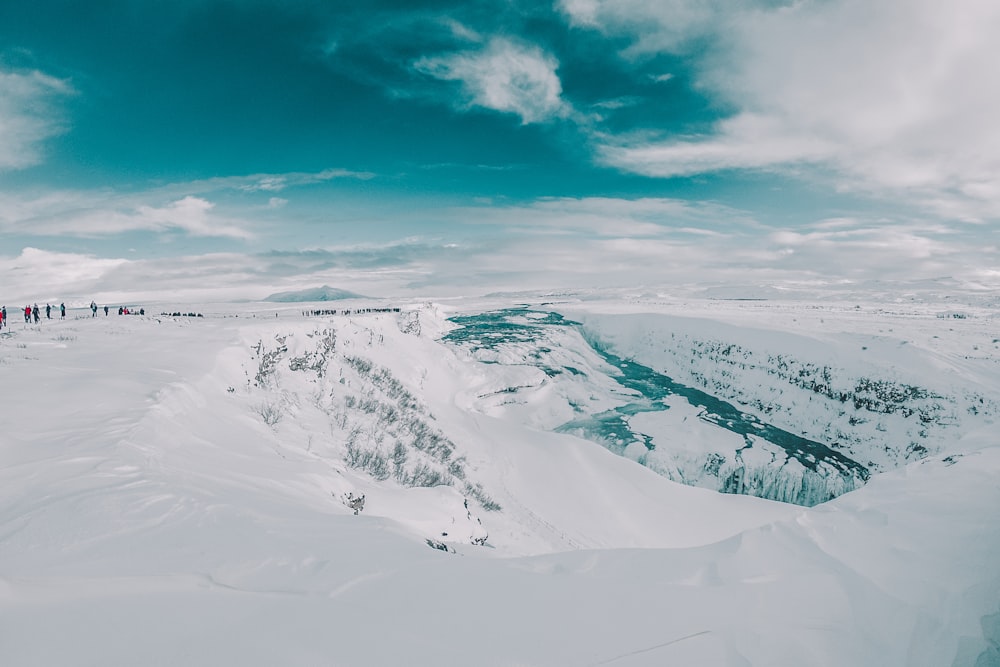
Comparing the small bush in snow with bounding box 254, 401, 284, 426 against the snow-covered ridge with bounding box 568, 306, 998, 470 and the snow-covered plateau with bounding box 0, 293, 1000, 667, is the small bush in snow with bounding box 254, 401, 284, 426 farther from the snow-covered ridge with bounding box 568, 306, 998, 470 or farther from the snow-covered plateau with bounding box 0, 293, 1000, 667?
the snow-covered ridge with bounding box 568, 306, 998, 470

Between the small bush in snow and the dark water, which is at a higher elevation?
the small bush in snow

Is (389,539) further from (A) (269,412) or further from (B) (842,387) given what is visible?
(B) (842,387)

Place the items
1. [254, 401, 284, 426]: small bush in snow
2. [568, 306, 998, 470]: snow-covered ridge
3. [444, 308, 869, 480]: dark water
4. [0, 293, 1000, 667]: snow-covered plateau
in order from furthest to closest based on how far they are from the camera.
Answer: [444, 308, 869, 480]: dark water
[568, 306, 998, 470]: snow-covered ridge
[254, 401, 284, 426]: small bush in snow
[0, 293, 1000, 667]: snow-covered plateau

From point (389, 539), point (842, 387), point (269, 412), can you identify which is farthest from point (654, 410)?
point (389, 539)

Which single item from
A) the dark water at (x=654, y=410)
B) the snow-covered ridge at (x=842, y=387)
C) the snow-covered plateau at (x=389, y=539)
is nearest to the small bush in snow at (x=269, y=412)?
the snow-covered plateau at (x=389, y=539)

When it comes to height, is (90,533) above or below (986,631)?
above

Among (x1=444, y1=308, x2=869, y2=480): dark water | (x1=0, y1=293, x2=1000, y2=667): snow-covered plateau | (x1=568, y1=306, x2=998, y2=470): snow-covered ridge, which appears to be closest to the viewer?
(x1=0, y1=293, x2=1000, y2=667): snow-covered plateau

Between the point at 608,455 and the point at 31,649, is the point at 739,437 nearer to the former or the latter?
the point at 608,455

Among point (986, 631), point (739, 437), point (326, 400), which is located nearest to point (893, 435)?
point (739, 437)

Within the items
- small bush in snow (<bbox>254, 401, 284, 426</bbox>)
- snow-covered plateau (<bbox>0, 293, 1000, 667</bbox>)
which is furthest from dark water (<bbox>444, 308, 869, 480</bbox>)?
small bush in snow (<bbox>254, 401, 284, 426</bbox>)

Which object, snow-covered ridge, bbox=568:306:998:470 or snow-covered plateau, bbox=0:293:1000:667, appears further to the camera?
snow-covered ridge, bbox=568:306:998:470

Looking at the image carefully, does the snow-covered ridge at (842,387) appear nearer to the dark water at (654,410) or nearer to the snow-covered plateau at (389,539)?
the dark water at (654,410)
